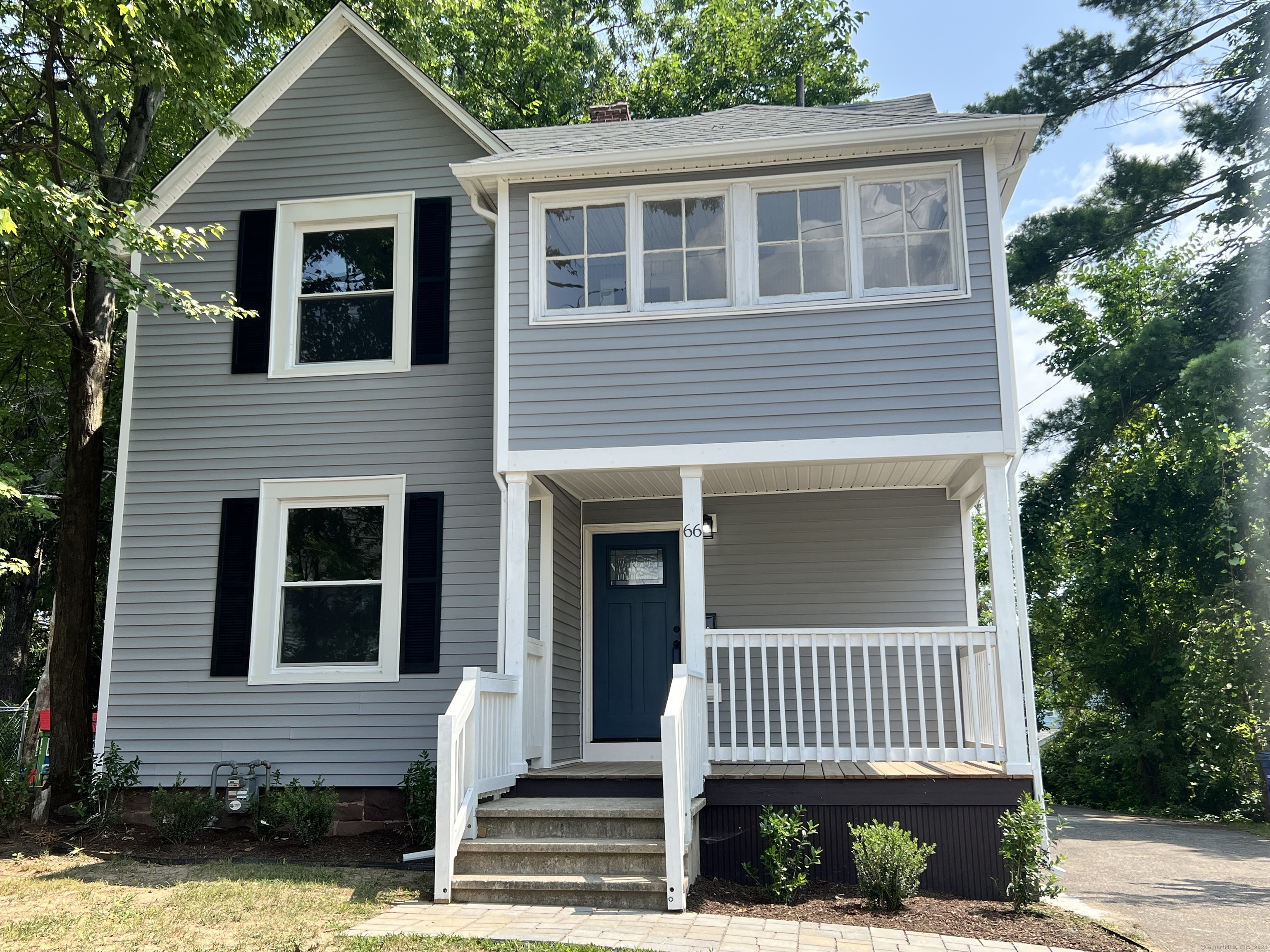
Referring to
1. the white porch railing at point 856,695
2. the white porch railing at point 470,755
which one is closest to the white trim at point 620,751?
the white porch railing at point 856,695

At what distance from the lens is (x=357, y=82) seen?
31.9 feet

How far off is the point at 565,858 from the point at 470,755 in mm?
890

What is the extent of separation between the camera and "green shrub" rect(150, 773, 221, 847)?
26.7 ft

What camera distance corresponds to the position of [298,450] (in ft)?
29.9

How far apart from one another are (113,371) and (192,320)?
5685 millimetres

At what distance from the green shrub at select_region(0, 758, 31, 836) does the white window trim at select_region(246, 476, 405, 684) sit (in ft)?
6.33

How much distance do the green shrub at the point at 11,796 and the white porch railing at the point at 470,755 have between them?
414 centimetres

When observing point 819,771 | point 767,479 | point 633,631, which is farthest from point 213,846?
point 767,479

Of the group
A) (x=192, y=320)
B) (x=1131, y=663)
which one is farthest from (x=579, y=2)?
(x=1131, y=663)

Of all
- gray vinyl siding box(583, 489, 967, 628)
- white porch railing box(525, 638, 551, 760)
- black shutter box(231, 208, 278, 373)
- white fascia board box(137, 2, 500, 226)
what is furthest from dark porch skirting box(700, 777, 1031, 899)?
white fascia board box(137, 2, 500, 226)

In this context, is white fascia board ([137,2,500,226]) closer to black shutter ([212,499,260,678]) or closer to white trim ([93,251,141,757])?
white trim ([93,251,141,757])

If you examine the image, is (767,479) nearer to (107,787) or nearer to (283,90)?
(283,90)

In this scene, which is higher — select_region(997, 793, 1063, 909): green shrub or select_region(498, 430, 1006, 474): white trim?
select_region(498, 430, 1006, 474): white trim

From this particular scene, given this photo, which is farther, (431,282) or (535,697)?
(431,282)
